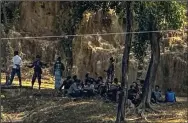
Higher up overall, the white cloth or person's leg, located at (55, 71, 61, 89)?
the white cloth

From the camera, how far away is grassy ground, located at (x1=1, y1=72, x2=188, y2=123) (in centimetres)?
1339

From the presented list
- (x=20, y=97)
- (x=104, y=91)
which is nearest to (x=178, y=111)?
(x=104, y=91)

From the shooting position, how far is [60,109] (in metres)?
14.0

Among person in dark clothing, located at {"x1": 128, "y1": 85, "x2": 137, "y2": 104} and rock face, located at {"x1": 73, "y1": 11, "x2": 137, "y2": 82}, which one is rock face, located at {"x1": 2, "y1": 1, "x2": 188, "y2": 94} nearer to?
rock face, located at {"x1": 73, "y1": 11, "x2": 137, "y2": 82}

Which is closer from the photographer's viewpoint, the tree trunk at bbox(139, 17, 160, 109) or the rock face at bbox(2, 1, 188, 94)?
the tree trunk at bbox(139, 17, 160, 109)

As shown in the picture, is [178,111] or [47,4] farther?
[47,4]

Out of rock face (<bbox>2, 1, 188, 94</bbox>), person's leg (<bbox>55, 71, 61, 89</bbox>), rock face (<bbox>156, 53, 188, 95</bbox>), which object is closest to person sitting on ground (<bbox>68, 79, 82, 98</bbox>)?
person's leg (<bbox>55, 71, 61, 89</bbox>)

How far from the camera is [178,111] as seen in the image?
47.3ft

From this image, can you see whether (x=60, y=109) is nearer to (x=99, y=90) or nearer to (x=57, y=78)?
(x=99, y=90)

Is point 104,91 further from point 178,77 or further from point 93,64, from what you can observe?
point 93,64

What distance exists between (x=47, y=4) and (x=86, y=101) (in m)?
13.4

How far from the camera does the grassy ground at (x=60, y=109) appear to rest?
13391mm

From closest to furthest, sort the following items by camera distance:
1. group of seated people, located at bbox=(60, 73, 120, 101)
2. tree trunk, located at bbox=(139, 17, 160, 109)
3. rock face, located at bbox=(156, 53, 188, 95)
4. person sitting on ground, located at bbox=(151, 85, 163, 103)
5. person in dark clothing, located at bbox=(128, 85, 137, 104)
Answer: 1. tree trunk, located at bbox=(139, 17, 160, 109)
2. person in dark clothing, located at bbox=(128, 85, 137, 104)
3. group of seated people, located at bbox=(60, 73, 120, 101)
4. person sitting on ground, located at bbox=(151, 85, 163, 103)
5. rock face, located at bbox=(156, 53, 188, 95)

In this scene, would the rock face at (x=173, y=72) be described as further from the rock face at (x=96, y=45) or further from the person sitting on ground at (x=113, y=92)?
the person sitting on ground at (x=113, y=92)
